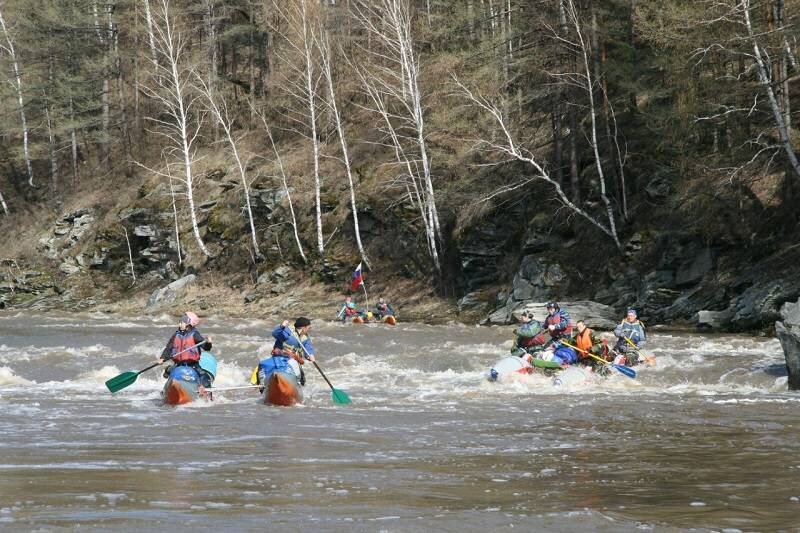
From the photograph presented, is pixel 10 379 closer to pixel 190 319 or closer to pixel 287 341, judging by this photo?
pixel 190 319

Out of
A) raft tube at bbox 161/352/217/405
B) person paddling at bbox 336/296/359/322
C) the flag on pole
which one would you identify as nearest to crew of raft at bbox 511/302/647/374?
raft tube at bbox 161/352/217/405

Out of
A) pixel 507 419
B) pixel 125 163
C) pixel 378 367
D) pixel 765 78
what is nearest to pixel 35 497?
pixel 507 419

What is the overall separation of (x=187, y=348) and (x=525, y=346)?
605 cm

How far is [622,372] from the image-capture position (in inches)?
546

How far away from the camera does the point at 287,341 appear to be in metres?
12.8

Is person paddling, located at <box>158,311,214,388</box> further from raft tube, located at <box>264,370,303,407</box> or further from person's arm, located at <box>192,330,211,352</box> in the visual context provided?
raft tube, located at <box>264,370,303,407</box>

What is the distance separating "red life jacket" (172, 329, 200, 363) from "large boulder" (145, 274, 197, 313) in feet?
66.1

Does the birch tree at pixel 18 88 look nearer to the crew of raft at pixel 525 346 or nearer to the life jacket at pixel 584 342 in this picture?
the crew of raft at pixel 525 346

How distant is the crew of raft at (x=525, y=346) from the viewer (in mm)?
12445

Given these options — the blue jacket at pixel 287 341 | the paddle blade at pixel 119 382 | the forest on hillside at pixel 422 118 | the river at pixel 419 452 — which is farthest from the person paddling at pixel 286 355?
the forest on hillside at pixel 422 118

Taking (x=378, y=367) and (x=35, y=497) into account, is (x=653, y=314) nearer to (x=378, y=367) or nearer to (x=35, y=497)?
(x=378, y=367)

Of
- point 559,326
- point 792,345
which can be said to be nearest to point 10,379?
point 559,326

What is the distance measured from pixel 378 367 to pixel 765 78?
1022 centimetres

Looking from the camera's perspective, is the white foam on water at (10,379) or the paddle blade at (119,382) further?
the white foam on water at (10,379)
